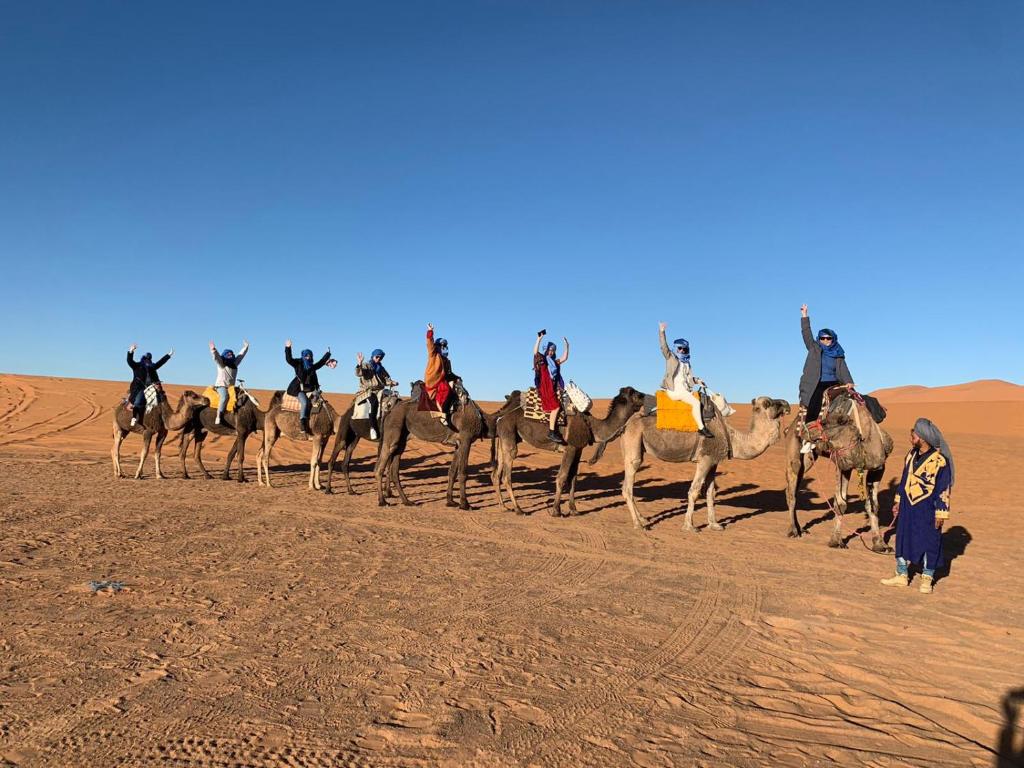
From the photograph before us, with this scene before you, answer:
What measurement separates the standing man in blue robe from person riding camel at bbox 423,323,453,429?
8.37 metres

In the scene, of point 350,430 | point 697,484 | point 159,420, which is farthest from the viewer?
point 159,420

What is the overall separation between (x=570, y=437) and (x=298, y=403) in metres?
6.56

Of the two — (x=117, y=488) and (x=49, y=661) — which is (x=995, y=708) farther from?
(x=117, y=488)

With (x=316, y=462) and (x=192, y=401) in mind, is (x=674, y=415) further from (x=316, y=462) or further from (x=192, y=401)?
(x=192, y=401)

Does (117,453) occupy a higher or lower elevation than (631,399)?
lower

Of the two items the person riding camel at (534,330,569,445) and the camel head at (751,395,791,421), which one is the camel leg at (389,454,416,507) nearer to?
the person riding camel at (534,330,569,445)

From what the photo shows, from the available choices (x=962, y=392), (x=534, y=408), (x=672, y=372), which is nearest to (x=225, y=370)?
(x=534, y=408)

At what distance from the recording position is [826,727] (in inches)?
172

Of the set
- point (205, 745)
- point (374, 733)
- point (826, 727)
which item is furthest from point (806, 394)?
point (205, 745)

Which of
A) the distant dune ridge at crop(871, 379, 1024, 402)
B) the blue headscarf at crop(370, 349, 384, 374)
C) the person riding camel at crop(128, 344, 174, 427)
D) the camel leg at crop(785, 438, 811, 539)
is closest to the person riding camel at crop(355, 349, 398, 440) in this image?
the blue headscarf at crop(370, 349, 384, 374)

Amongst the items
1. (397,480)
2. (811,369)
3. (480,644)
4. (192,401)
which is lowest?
(480,644)

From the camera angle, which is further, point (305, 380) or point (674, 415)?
point (305, 380)

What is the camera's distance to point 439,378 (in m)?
13.7

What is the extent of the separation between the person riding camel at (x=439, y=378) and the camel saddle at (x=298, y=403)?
3.36m
